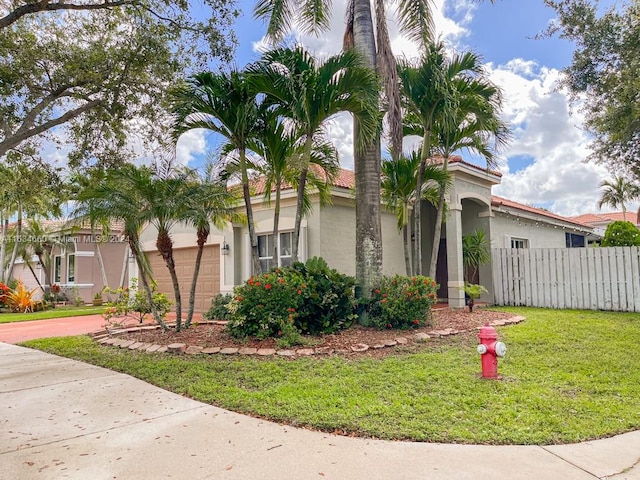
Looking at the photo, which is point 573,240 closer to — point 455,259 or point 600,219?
point 455,259

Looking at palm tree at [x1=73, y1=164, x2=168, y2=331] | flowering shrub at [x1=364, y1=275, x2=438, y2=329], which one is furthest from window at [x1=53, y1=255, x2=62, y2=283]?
flowering shrub at [x1=364, y1=275, x2=438, y2=329]

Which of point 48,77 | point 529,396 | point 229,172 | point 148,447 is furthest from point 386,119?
point 148,447

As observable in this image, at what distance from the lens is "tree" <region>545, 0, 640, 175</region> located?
10.9 meters

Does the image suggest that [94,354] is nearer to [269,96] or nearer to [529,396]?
[269,96]

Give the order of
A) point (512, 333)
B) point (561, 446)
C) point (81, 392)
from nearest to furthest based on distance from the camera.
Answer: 1. point (561, 446)
2. point (81, 392)
3. point (512, 333)

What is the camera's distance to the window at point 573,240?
21.7 metres

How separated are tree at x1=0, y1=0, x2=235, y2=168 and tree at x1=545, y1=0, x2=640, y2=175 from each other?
9.44 meters

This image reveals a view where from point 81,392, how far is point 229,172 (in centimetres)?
531

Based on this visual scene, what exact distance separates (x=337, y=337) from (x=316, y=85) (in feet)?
15.5

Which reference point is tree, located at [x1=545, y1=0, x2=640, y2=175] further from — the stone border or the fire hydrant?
the fire hydrant

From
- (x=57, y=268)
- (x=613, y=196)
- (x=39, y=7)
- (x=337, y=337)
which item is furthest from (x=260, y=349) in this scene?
(x=613, y=196)

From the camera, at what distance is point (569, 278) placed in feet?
41.8

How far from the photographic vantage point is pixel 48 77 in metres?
8.59

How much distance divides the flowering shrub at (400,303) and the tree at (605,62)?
24.1 feet
